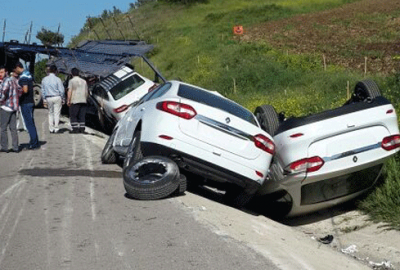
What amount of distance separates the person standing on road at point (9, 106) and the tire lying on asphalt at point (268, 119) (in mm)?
5102

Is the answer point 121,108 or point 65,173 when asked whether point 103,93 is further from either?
point 65,173

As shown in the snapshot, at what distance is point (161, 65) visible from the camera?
44.9m

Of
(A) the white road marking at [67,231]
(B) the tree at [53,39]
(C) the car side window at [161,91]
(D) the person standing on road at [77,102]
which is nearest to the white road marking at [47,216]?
(A) the white road marking at [67,231]

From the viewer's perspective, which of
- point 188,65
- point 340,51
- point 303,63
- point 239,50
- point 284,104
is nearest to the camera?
point 284,104

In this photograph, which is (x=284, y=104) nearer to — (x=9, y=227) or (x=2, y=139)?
(x=2, y=139)

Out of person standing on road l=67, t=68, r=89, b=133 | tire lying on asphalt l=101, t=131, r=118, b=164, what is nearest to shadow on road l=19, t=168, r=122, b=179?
tire lying on asphalt l=101, t=131, r=118, b=164

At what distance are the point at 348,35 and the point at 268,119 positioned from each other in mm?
31360

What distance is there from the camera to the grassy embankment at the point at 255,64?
15.3m

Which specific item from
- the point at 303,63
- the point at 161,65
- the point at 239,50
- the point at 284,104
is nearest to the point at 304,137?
the point at 284,104

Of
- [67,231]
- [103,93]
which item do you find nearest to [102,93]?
[103,93]

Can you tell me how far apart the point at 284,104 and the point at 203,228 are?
476 inches

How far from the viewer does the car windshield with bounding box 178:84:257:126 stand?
29.9ft

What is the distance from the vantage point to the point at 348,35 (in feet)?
131

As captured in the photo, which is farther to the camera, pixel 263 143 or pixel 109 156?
pixel 109 156
